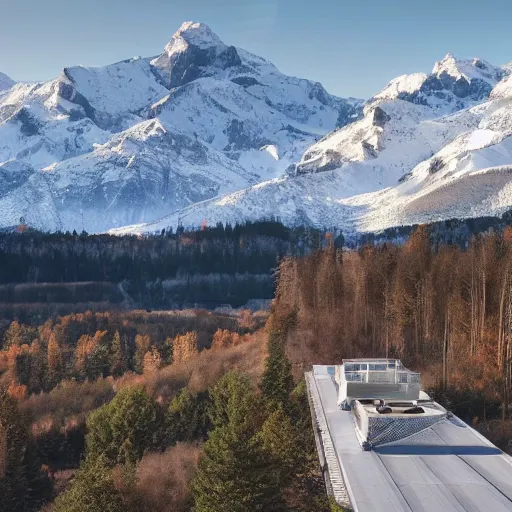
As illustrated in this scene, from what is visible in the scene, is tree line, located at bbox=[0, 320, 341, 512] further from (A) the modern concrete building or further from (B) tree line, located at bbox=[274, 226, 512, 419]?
(B) tree line, located at bbox=[274, 226, 512, 419]

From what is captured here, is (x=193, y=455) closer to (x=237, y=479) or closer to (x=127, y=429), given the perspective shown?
(x=127, y=429)

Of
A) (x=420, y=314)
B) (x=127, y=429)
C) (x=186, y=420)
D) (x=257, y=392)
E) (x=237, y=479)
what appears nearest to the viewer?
(x=237, y=479)

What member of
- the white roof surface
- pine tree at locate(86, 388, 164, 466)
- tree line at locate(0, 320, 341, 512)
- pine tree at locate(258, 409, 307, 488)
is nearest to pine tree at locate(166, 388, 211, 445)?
tree line at locate(0, 320, 341, 512)

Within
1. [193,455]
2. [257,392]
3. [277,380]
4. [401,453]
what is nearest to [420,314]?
[257,392]

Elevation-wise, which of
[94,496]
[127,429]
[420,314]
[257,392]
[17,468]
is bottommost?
[17,468]

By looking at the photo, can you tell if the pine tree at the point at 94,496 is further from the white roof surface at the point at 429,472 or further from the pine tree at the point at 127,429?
the pine tree at the point at 127,429

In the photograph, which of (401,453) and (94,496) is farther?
(94,496)

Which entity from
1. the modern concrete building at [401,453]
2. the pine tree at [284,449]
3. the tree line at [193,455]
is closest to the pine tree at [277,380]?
the tree line at [193,455]
